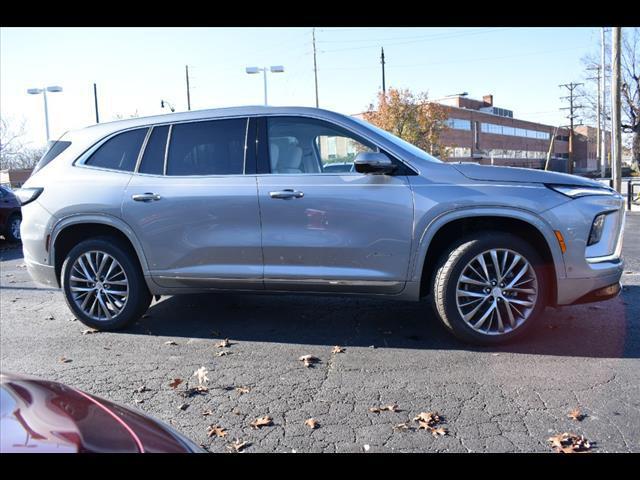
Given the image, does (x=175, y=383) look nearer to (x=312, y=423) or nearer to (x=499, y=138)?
(x=312, y=423)

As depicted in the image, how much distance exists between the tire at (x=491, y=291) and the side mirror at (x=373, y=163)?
34.3 inches

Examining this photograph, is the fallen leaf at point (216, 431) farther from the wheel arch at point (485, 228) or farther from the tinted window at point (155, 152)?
the tinted window at point (155, 152)

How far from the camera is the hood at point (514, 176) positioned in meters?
4.47

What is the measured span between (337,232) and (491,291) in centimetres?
133

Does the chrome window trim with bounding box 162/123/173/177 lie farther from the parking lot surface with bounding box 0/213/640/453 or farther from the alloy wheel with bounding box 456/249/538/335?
the alloy wheel with bounding box 456/249/538/335

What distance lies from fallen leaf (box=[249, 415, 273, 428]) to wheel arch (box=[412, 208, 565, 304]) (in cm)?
179

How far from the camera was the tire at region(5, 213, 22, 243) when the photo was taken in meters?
13.1

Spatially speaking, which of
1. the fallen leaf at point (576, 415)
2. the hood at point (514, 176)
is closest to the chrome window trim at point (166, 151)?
the hood at point (514, 176)

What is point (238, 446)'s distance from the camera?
3117 mm

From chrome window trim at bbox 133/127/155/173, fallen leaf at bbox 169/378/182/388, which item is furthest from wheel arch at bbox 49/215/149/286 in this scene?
fallen leaf at bbox 169/378/182/388

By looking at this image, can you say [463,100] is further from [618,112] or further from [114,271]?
[114,271]

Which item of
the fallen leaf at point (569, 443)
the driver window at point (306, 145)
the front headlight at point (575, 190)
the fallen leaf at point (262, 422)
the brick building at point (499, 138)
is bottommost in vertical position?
the fallen leaf at point (569, 443)

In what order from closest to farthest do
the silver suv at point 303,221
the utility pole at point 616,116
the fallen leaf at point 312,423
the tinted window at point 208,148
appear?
1. the fallen leaf at point 312,423
2. the silver suv at point 303,221
3. the tinted window at point 208,148
4. the utility pole at point 616,116
